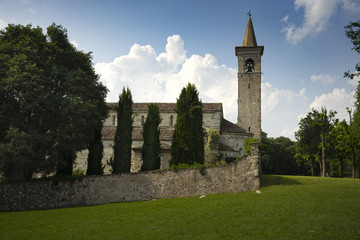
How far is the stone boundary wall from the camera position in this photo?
66.3 ft

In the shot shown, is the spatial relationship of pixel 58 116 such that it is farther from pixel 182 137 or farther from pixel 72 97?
pixel 182 137

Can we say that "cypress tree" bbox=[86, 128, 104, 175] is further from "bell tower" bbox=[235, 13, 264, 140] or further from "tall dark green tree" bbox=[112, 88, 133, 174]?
"bell tower" bbox=[235, 13, 264, 140]

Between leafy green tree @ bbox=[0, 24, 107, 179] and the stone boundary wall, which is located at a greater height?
leafy green tree @ bbox=[0, 24, 107, 179]

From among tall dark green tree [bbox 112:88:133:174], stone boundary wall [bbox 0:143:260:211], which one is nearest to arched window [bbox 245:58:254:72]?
tall dark green tree [bbox 112:88:133:174]

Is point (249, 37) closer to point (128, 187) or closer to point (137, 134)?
point (137, 134)

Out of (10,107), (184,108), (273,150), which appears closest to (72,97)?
(10,107)

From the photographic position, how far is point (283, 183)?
68.3ft

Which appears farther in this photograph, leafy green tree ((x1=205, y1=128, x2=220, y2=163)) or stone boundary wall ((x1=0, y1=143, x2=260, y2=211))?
leafy green tree ((x1=205, y1=128, x2=220, y2=163))

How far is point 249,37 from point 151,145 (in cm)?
2407

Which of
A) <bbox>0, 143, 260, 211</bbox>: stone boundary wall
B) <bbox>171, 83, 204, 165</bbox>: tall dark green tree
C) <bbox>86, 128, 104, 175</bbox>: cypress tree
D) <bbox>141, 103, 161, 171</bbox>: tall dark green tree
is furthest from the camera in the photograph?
<bbox>141, 103, 161, 171</bbox>: tall dark green tree

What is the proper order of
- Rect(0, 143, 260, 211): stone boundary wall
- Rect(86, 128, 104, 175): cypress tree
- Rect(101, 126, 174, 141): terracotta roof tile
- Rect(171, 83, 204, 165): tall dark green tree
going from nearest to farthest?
1. Rect(0, 143, 260, 211): stone boundary wall
2. Rect(171, 83, 204, 165): tall dark green tree
3. Rect(86, 128, 104, 175): cypress tree
4. Rect(101, 126, 174, 141): terracotta roof tile

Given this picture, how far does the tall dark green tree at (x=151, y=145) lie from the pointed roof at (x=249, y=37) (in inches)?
796

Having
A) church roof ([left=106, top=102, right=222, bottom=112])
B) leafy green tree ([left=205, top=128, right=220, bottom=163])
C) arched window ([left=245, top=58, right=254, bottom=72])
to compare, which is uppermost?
arched window ([left=245, top=58, right=254, bottom=72])

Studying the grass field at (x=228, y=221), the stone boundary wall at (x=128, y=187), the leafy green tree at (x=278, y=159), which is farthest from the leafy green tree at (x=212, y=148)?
the leafy green tree at (x=278, y=159)
